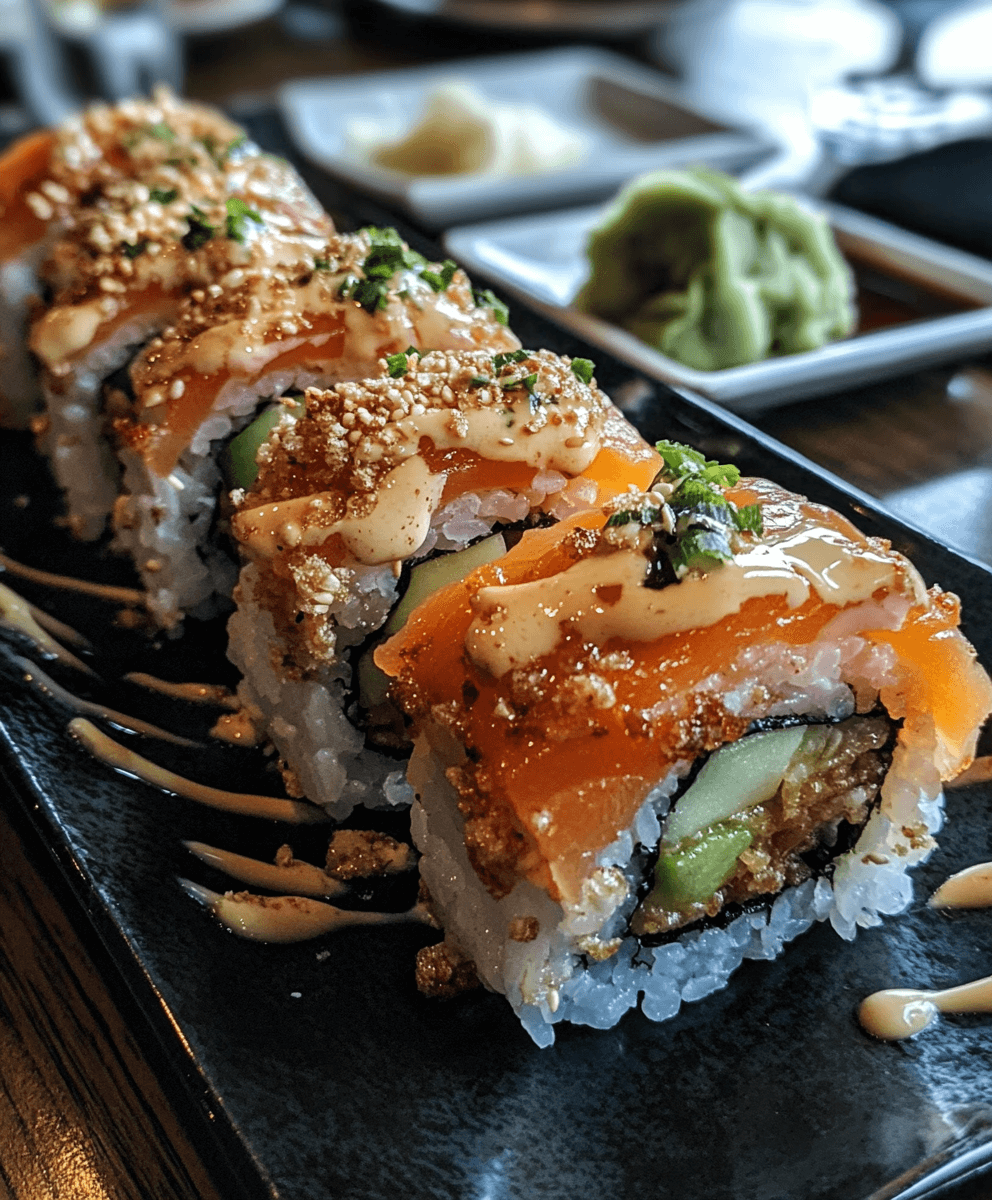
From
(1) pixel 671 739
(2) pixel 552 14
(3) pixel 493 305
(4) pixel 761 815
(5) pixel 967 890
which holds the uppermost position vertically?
(3) pixel 493 305

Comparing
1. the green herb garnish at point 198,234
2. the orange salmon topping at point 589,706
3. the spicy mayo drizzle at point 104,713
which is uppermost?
the green herb garnish at point 198,234

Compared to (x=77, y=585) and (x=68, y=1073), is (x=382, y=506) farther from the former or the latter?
(x=77, y=585)

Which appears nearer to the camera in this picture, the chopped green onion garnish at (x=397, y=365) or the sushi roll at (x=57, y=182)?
the chopped green onion garnish at (x=397, y=365)

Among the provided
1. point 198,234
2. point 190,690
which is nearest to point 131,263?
point 198,234

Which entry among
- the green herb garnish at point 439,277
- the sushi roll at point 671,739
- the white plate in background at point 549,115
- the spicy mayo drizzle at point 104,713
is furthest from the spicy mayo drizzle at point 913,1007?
the white plate in background at point 549,115

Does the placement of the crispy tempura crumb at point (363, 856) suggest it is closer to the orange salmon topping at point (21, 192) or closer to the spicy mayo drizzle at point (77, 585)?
the spicy mayo drizzle at point (77, 585)

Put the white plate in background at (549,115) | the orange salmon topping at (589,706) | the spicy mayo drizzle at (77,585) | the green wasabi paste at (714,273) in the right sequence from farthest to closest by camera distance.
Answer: the white plate in background at (549,115) → the green wasabi paste at (714,273) → the spicy mayo drizzle at (77,585) → the orange salmon topping at (589,706)

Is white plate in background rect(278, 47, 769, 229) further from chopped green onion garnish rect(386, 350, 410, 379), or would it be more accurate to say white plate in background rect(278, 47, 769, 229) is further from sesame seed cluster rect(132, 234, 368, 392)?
chopped green onion garnish rect(386, 350, 410, 379)
